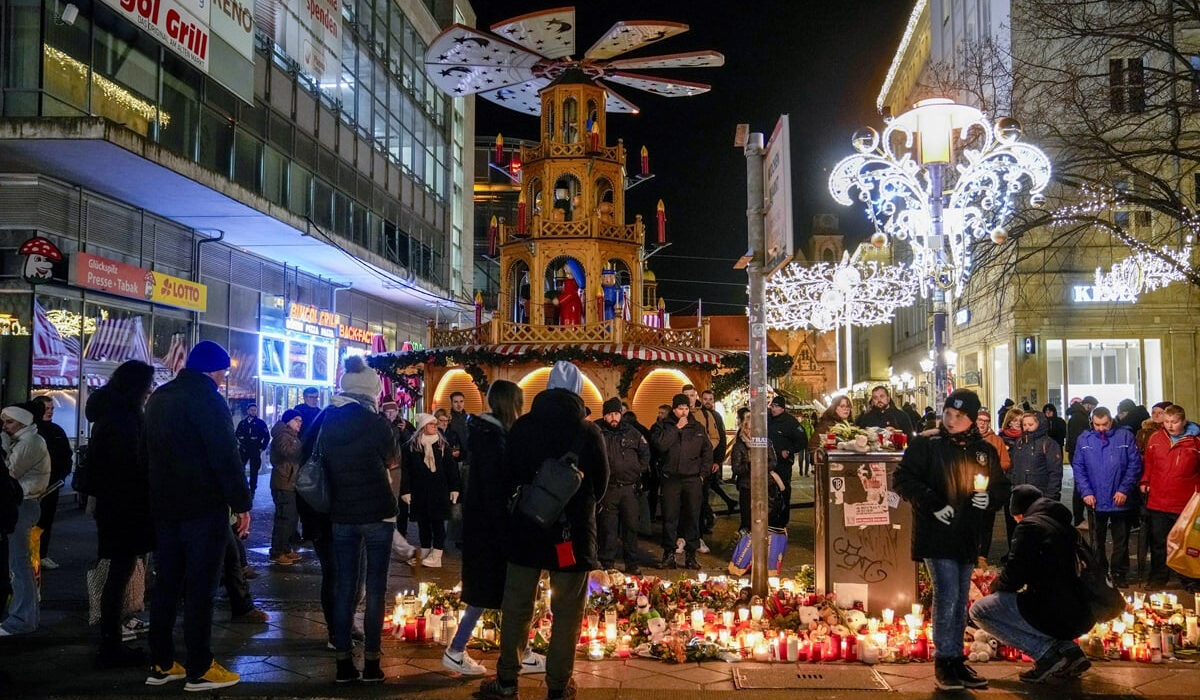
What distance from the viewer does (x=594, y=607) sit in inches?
295

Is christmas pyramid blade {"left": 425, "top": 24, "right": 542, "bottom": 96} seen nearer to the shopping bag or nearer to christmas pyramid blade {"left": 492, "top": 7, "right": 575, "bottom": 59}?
christmas pyramid blade {"left": 492, "top": 7, "right": 575, "bottom": 59}

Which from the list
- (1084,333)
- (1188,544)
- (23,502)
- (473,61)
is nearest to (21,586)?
(23,502)

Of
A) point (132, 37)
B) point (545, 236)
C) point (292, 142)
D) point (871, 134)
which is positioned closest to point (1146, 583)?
point (871, 134)

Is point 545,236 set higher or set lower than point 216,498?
higher

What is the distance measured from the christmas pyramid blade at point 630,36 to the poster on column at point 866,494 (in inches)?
535

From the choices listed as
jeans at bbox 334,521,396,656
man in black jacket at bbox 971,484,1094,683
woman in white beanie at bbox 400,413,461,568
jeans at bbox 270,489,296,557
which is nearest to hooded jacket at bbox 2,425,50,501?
jeans at bbox 334,521,396,656

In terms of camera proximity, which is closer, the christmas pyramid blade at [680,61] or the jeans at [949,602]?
the jeans at [949,602]

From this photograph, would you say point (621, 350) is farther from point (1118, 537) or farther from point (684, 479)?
point (1118, 537)

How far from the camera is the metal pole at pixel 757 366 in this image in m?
7.47

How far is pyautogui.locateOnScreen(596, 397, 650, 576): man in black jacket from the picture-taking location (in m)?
10.3

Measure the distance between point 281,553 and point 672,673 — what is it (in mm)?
5997

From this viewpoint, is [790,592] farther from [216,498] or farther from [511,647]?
[216,498]

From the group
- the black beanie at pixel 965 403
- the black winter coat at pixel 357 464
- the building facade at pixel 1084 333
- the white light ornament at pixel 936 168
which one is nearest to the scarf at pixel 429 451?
the black winter coat at pixel 357 464

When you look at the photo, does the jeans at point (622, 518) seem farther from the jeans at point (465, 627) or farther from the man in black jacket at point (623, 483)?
the jeans at point (465, 627)
